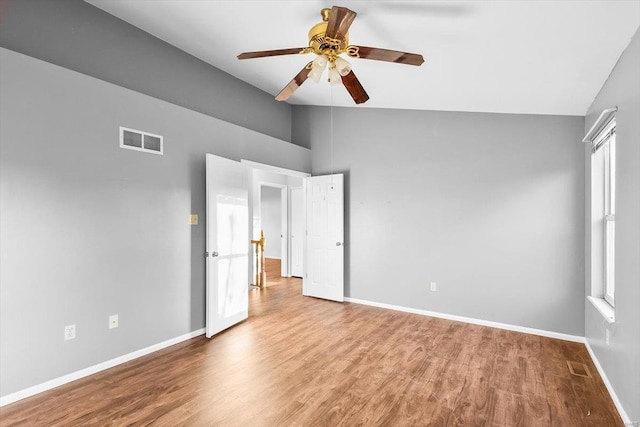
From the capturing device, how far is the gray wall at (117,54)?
290cm

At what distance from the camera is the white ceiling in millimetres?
2088

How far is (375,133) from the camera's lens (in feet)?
16.7

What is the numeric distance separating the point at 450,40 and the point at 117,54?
11.1 ft

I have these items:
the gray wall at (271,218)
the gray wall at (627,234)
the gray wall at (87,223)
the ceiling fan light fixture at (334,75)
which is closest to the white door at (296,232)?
the gray wall at (271,218)

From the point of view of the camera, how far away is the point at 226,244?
3969 millimetres

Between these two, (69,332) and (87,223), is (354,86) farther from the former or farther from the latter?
(69,332)

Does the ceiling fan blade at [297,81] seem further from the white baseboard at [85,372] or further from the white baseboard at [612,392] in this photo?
the white baseboard at [612,392]

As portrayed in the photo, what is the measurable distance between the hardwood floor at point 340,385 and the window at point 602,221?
0.77 meters

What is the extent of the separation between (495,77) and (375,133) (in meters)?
2.19

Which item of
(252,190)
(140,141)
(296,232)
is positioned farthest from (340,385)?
(296,232)

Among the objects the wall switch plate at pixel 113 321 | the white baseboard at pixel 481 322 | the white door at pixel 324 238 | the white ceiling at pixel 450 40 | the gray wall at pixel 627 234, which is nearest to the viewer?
the gray wall at pixel 627 234

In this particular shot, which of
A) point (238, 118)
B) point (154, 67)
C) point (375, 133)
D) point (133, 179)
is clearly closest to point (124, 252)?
point (133, 179)

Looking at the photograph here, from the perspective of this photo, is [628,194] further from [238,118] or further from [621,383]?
[238,118]

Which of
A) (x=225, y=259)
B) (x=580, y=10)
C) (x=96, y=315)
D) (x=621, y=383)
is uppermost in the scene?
(x=580, y=10)
